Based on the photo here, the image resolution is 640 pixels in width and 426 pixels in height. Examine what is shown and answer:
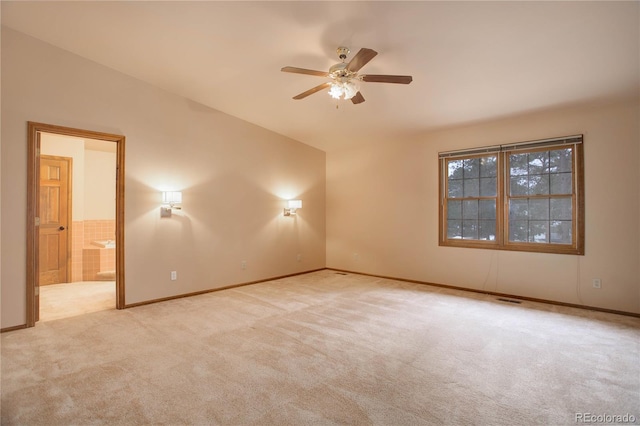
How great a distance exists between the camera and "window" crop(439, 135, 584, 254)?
4289 mm

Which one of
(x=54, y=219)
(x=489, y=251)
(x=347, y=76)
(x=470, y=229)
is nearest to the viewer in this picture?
(x=347, y=76)

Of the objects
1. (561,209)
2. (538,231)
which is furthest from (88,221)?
(561,209)

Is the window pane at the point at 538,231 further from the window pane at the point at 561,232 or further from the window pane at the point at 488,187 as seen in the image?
the window pane at the point at 488,187

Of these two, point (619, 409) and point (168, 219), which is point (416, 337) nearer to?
point (619, 409)

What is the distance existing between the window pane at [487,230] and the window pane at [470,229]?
0.06m

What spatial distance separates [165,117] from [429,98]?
3809mm

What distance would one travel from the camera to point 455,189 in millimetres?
5332

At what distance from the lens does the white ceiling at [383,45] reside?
2674 mm

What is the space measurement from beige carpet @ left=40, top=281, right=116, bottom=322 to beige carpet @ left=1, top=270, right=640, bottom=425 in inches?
12.9

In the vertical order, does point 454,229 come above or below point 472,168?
below

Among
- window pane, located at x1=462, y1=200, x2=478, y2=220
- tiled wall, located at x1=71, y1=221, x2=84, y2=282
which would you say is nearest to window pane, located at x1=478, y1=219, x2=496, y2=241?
window pane, located at x1=462, y1=200, x2=478, y2=220

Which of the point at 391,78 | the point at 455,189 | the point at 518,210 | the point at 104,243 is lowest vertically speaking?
the point at 104,243

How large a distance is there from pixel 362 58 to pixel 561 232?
3.86 m

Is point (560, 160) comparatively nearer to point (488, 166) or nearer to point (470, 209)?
point (488, 166)
